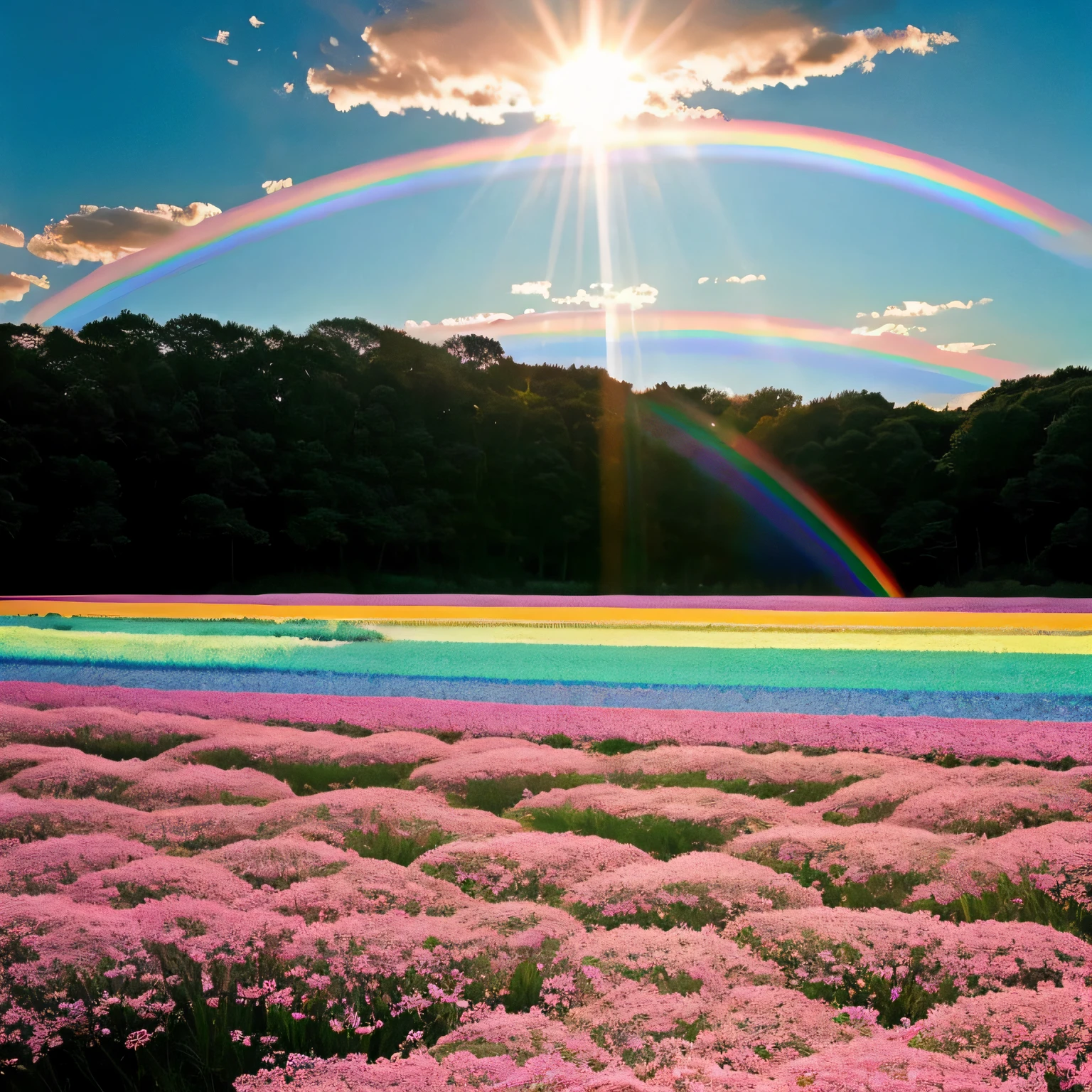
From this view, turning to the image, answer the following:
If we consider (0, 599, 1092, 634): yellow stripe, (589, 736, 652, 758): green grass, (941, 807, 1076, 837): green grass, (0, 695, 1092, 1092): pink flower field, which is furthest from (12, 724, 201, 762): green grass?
(0, 599, 1092, 634): yellow stripe

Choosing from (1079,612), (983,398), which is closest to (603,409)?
(983,398)

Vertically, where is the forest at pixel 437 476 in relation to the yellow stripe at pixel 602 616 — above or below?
above

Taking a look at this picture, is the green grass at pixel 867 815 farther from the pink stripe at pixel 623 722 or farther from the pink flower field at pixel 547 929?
the pink stripe at pixel 623 722

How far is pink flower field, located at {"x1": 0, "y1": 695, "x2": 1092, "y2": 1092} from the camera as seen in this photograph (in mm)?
4133

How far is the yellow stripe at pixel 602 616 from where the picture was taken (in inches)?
945

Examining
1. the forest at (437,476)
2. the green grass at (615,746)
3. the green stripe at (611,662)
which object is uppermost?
the forest at (437,476)

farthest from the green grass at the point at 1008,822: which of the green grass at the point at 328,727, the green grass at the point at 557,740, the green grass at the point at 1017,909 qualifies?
the green grass at the point at 328,727

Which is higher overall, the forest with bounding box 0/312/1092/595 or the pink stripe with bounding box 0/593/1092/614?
the forest with bounding box 0/312/1092/595

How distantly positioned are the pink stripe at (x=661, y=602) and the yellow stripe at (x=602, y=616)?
907 millimetres

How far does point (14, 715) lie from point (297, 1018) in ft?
31.0

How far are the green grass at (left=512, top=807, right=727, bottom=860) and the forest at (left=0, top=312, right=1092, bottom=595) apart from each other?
42963 millimetres

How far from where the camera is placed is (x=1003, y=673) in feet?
49.1

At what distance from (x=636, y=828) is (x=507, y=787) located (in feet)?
5.84

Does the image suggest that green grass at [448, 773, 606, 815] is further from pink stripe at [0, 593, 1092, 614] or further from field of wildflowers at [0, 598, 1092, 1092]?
pink stripe at [0, 593, 1092, 614]
